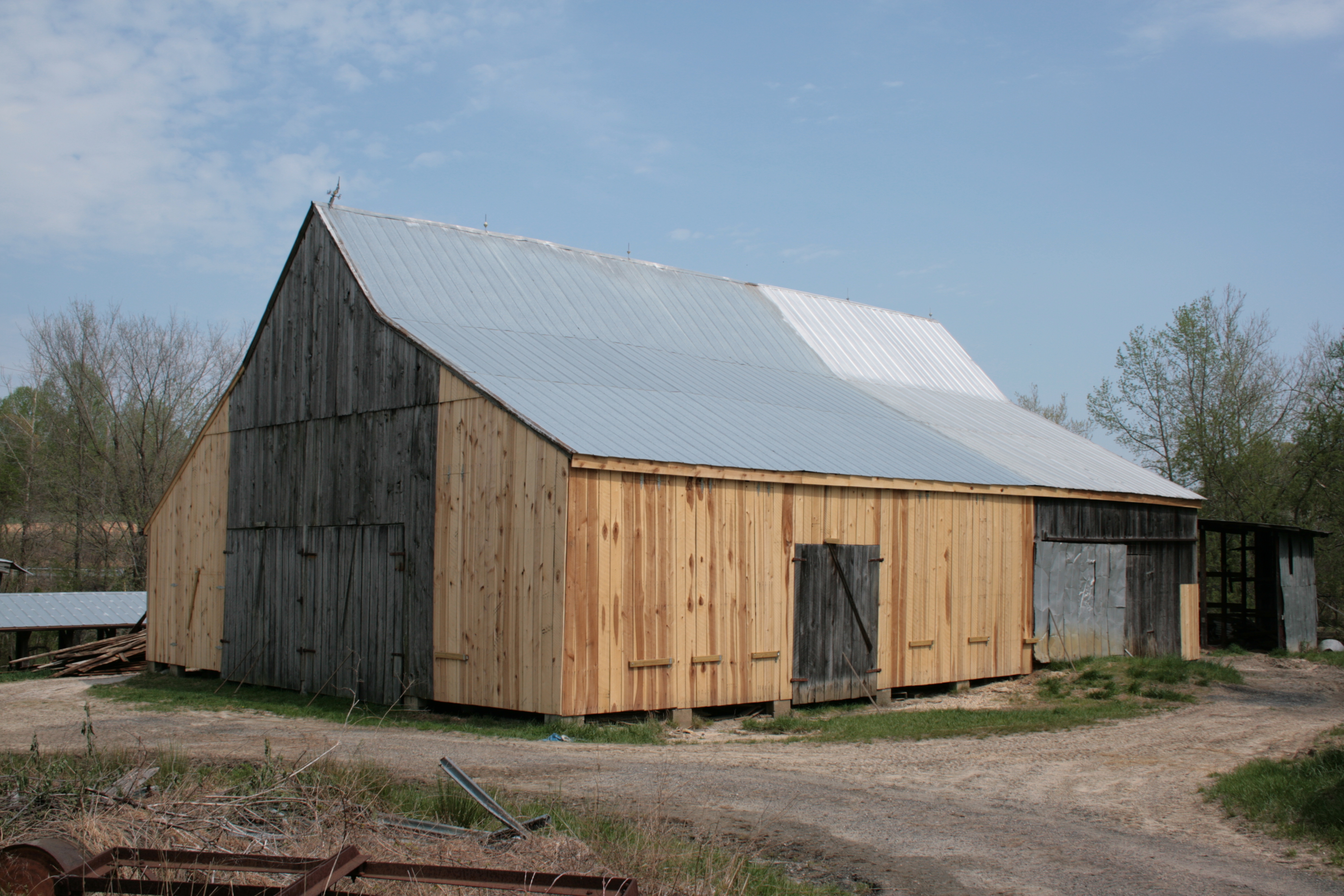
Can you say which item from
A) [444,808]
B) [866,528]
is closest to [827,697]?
[866,528]

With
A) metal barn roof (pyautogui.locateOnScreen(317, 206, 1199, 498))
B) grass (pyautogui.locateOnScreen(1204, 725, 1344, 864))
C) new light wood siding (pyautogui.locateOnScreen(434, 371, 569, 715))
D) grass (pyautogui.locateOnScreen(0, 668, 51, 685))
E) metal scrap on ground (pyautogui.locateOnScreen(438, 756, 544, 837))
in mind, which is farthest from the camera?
grass (pyautogui.locateOnScreen(0, 668, 51, 685))

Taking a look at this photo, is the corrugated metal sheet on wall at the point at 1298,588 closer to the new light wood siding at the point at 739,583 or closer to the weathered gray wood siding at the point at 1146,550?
the weathered gray wood siding at the point at 1146,550

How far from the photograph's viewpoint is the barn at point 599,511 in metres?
13.9

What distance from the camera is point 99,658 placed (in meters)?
23.1

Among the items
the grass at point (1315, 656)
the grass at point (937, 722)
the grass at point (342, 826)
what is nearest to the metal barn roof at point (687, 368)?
the grass at point (937, 722)

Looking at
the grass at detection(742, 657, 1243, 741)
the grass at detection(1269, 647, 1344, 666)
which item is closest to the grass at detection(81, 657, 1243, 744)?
the grass at detection(742, 657, 1243, 741)

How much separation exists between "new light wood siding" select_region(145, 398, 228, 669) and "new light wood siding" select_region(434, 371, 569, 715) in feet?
23.3

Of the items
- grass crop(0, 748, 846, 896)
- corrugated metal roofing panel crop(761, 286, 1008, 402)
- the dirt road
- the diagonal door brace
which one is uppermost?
corrugated metal roofing panel crop(761, 286, 1008, 402)

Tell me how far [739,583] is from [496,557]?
3.17m

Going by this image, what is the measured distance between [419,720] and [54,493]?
3157 centimetres

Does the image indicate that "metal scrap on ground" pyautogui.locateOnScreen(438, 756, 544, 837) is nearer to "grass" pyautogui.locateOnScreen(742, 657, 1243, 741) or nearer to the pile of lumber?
"grass" pyautogui.locateOnScreen(742, 657, 1243, 741)

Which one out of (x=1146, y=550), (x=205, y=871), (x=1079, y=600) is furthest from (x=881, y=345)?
(x=205, y=871)

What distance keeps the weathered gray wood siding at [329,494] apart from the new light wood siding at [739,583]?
2885mm

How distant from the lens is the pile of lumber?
23078 millimetres
